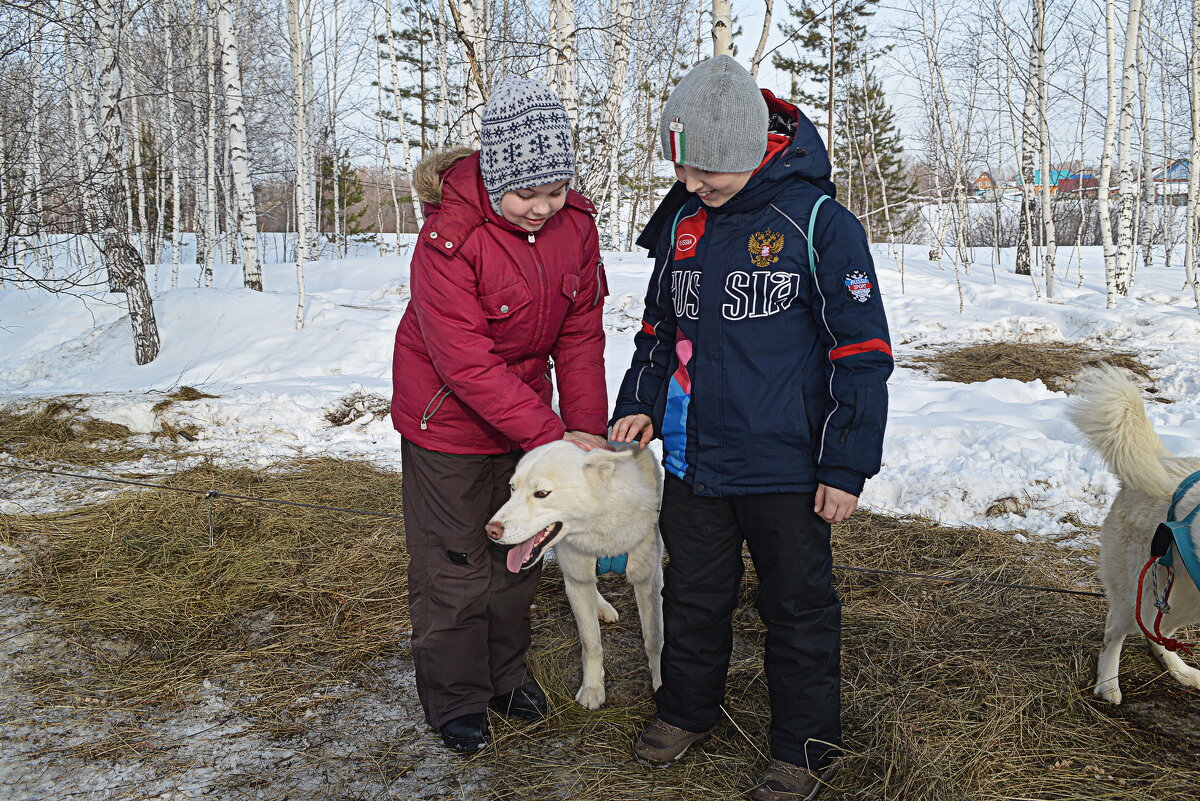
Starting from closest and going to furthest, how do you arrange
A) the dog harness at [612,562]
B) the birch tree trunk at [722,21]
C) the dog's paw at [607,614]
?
the dog harness at [612,562], the dog's paw at [607,614], the birch tree trunk at [722,21]

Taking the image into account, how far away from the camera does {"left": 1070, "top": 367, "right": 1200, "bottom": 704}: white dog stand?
100 inches

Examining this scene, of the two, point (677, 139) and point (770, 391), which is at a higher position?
point (677, 139)

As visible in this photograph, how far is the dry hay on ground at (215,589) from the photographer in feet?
9.87

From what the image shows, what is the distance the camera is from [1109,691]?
2637 millimetres

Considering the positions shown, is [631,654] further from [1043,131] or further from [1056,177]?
[1056,177]

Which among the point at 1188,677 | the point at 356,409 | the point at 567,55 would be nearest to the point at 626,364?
the point at 356,409

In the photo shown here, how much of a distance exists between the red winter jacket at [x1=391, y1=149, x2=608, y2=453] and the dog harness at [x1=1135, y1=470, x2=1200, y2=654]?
190cm

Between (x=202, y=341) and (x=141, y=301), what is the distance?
118cm

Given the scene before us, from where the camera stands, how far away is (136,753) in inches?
97.7

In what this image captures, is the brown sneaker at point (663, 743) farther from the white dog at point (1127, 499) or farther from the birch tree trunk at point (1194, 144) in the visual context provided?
the birch tree trunk at point (1194, 144)

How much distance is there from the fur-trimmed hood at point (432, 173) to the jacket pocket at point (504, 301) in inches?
14.6

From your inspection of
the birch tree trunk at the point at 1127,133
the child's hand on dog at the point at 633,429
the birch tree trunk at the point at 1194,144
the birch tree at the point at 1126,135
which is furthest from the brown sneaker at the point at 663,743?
the birch tree trunk at the point at 1194,144

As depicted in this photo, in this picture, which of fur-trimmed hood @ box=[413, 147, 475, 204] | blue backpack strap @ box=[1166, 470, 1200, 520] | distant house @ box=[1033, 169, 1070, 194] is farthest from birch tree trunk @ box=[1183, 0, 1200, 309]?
fur-trimmed hood @ box=[413, 147, 475, 204]

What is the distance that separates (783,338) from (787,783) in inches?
52.5
